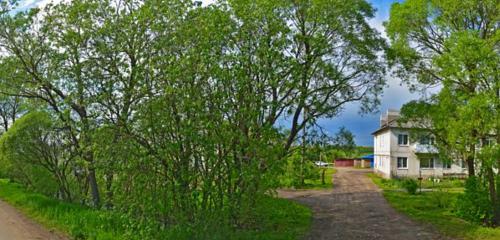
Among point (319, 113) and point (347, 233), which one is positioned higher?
point (319, 113)

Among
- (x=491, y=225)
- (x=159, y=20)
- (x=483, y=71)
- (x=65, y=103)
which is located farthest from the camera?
(x=491, y=225)

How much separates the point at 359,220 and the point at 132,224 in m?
11.8

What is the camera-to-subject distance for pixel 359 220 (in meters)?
20.1

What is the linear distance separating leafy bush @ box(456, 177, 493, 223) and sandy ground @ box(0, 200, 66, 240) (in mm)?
15473

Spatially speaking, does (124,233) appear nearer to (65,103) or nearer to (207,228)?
(207,228)

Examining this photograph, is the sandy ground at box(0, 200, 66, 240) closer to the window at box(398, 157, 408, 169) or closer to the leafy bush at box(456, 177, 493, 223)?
the leafy bush at box(456, 177, 493, 223)

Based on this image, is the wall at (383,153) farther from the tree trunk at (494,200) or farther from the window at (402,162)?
the tree trunk at (494,200)

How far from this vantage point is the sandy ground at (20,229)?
13.0m

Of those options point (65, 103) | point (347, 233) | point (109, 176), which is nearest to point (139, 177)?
point (109, 176)

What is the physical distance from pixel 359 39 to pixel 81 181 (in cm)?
1289

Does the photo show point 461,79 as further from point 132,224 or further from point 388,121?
point 388,121

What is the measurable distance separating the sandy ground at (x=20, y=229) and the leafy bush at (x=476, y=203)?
15.5m

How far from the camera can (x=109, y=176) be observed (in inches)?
427

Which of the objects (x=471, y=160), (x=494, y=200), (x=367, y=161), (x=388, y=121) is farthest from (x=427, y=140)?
(x=367, y=161)
